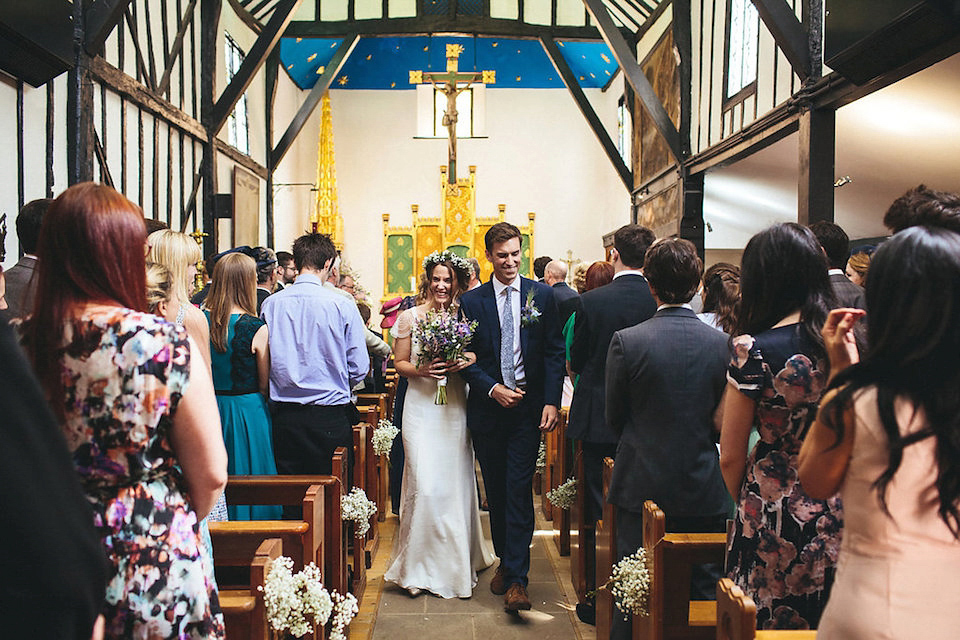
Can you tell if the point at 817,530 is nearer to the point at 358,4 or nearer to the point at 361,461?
the point at 361,461

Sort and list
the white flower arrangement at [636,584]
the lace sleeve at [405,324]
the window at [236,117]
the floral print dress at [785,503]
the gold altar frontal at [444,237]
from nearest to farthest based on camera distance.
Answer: the floral print dress at [785,503], the white flower arrangement at [636,584], the lace sleeve at [405,324], the window at [236,117], the gold altar frontal at [444,237]

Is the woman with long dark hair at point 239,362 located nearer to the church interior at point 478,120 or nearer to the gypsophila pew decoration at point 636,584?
the church interior at point 478,120

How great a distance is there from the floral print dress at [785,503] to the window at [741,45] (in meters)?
6.43

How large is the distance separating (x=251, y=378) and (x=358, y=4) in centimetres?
1022

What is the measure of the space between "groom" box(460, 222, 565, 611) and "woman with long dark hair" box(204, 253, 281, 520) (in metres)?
1.10

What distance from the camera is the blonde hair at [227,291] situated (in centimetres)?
348

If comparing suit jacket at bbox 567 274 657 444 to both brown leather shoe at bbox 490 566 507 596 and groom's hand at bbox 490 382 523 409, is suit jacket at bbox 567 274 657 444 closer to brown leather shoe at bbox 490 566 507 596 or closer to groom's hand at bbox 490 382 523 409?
groom's hand at bbox 490 382 523 409

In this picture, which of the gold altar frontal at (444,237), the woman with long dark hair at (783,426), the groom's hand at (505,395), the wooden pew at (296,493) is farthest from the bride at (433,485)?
the gold altar frontal at (444,237)

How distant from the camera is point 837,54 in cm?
468

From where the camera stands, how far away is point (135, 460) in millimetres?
1588

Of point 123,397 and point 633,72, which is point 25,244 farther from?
point 633,72

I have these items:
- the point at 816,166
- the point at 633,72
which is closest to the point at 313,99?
the point at 633,72

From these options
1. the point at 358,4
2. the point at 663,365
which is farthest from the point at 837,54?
the point at 358,4

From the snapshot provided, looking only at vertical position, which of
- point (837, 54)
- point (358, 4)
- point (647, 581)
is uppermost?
point (358, 4)
